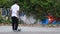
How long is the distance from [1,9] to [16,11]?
6.96m

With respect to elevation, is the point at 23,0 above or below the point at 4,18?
above

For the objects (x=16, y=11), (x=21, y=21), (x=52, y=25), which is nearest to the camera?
(x=16, y=11)

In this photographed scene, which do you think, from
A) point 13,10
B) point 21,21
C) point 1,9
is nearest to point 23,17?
point 21,21

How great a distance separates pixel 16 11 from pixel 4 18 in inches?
265

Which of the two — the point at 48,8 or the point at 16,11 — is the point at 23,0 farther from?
the point at 16,11

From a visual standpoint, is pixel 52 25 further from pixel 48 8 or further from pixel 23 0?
pixel 23 0

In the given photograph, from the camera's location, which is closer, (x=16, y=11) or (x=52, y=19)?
(x=16, y=11)

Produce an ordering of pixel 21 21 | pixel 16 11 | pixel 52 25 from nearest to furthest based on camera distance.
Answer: pixel 16 11
pixel 52 25
pixel 21 21

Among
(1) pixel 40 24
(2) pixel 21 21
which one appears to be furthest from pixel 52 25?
(2) pixel 21 21

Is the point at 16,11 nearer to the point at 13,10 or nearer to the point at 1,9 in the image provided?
the point at 13,10

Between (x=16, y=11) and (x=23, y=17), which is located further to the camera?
(x=23, y=17)

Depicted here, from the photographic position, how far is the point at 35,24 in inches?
898

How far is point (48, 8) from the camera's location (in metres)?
22.7

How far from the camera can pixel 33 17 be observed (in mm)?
23484
